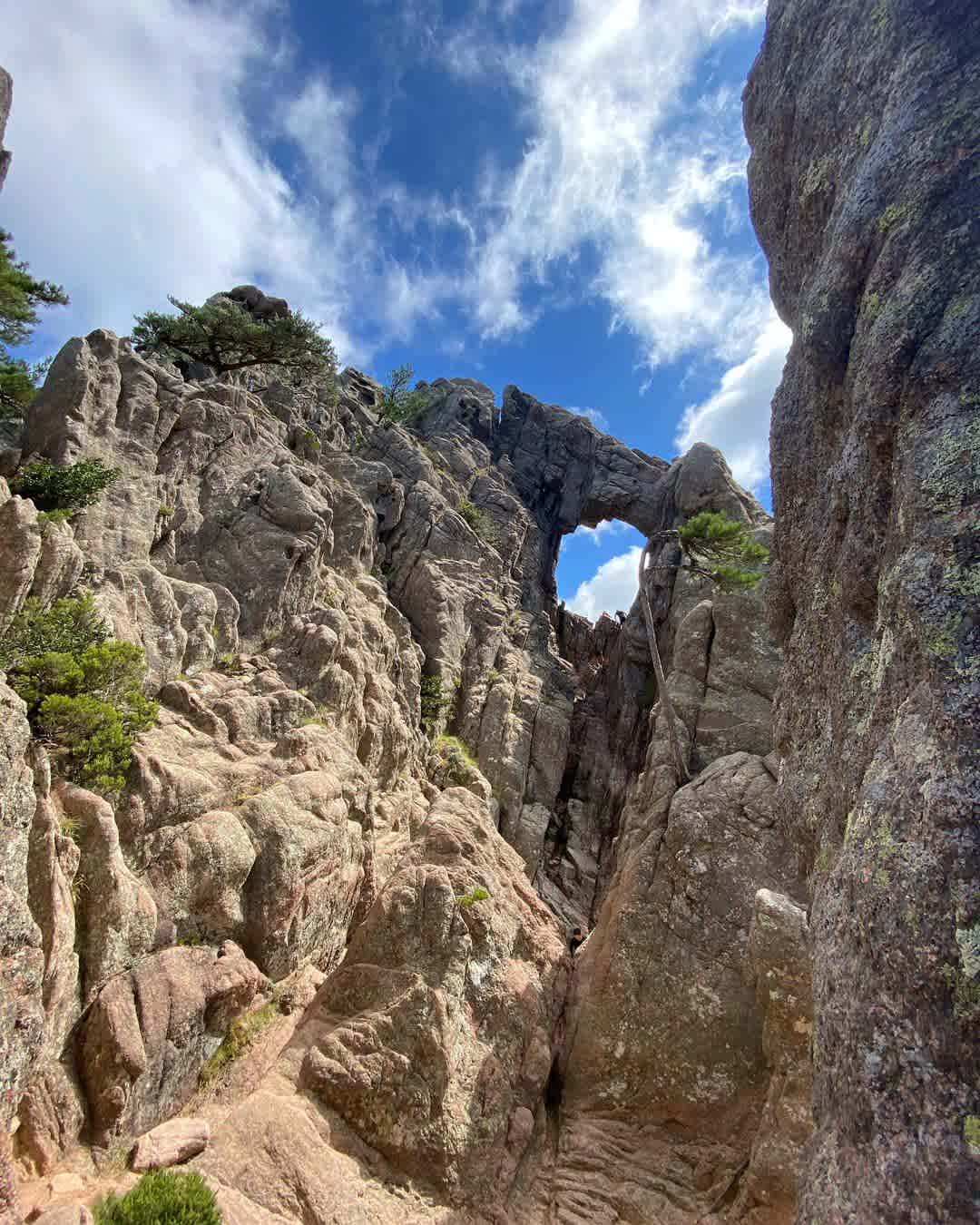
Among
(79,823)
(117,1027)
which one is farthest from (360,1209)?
(79,823)

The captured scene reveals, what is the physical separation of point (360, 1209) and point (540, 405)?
63246 mm

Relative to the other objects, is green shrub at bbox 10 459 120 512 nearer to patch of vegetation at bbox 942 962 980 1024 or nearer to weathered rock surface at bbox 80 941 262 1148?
weathered rock surface at bbox 80 941 262 1148

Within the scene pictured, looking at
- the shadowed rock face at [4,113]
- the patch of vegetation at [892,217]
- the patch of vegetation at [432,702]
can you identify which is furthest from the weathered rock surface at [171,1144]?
the shadowed rock face at [4,113]

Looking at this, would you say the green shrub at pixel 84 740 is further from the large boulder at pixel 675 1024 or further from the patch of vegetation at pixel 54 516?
the large boulder at pixel 675 1024

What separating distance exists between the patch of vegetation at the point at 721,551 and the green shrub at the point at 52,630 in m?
19.6

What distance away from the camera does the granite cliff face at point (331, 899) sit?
37.9 feet

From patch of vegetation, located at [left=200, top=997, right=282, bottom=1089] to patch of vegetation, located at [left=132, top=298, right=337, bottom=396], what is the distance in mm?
33828

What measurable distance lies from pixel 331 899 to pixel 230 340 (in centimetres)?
3345

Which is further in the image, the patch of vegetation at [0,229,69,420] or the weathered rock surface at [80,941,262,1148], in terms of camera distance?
the patch of vegetation at [0,229,69,420]

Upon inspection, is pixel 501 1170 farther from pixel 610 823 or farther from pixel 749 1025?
pixel 610 823

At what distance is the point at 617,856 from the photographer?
2364cm

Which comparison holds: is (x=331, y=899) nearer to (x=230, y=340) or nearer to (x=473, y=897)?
(x=473, y=897)

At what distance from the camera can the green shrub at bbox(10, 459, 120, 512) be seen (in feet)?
67.0

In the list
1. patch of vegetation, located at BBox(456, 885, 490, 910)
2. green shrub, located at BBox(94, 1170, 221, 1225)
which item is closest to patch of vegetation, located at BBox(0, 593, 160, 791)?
green shrub, located at BBox(94, 1170, 221, 1225)
